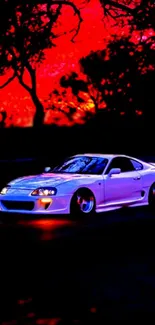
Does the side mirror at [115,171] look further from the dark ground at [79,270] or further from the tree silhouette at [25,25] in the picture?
the tree silhouette at [25,25]

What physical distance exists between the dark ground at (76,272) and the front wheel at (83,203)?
97 cm

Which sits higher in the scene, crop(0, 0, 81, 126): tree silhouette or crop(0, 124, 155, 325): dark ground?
crop(0, 0, 81, 126): tree silhouette

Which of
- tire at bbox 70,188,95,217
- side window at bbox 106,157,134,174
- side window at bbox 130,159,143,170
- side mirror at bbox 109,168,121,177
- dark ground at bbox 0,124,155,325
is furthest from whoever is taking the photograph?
side window at bbox 130,159,143,170

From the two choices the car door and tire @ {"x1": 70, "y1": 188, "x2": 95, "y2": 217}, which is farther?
the car door

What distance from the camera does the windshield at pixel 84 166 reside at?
1544cm

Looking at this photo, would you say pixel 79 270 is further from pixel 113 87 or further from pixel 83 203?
pixel 113 87

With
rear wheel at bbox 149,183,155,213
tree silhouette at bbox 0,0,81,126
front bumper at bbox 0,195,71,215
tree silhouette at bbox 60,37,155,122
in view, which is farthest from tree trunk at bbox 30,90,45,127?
front bumper at bbox 0,195,71,215

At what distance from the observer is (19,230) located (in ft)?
39.8

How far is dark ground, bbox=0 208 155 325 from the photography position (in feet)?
19.7

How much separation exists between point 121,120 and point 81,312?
201 feet

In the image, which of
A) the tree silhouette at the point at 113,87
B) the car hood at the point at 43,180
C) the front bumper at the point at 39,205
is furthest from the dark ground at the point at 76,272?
the tree silhouette at the point at 113,87

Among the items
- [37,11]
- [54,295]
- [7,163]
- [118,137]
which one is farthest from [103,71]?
[54,295]

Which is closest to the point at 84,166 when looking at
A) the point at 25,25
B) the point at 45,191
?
the point at 45,191

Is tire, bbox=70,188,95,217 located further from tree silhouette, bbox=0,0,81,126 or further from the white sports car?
tree silhouette, bbox=0,0,81,126
